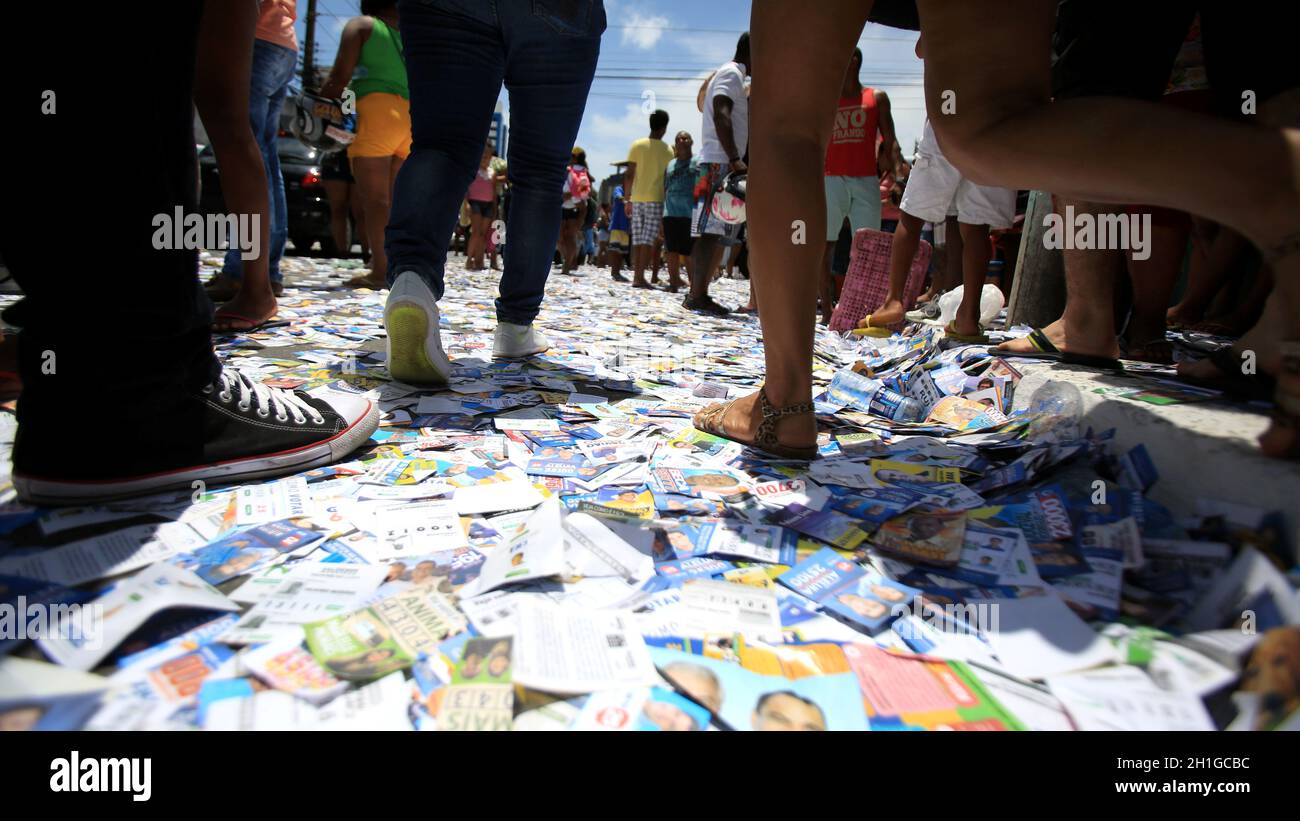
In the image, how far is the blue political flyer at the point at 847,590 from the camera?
81 centimetres

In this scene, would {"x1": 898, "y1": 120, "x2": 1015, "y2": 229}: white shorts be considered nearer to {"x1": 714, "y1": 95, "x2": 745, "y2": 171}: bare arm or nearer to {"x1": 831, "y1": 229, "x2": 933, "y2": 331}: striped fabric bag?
{"x1": 831, "y1": 229, "x2": 933, "y2": 331}: striped fabric bag

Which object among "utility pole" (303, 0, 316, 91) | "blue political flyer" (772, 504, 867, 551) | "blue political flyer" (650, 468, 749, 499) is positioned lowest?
"blue political flyer" (772, 504, 867, 551)

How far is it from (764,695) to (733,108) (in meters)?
4.54

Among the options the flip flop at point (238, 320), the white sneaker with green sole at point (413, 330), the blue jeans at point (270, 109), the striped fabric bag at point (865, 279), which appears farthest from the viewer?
the striped fabric bag at point (865, 279)

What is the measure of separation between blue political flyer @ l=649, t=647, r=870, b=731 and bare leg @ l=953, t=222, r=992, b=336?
8.30ft

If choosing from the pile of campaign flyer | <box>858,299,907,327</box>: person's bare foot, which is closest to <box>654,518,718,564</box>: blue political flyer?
the pile of campaign flyer

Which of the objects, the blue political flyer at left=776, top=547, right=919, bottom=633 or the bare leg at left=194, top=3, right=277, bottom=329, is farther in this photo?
the bare leg at left=194, top=3, right=277, bottom=329

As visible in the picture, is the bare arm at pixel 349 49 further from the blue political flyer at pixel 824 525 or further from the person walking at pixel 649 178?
the person walking at pixel 649 178

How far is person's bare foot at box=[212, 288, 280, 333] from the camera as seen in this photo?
240 centimetres

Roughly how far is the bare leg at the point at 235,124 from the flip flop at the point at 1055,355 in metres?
2.71

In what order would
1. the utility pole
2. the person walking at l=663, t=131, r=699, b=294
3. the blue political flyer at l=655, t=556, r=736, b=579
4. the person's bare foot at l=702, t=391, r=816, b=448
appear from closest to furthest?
1. the blue political flyer at l=655, t=556, r=736, b=579
2. the person's bare foot at l=702, t=391, r=816, b=448
3. the person walking at l=663, t=131, r=699, b=294
4. the utility pole

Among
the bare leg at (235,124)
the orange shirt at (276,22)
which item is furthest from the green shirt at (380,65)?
the bare leg at (235,124)

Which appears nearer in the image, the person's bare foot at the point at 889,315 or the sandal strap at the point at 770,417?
the sandal strap at the point at 770,417
